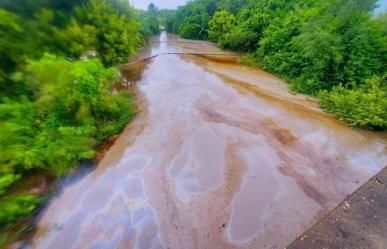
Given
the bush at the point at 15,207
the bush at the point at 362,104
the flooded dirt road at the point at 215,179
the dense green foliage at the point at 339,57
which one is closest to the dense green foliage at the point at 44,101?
the bush at the point at 15,207

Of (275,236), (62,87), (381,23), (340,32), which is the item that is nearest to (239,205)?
(275,236)

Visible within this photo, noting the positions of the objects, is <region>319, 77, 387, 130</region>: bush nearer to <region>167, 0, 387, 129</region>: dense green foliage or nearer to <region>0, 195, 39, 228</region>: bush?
<region>167, 0, 387, 129</region>: dense green foliage

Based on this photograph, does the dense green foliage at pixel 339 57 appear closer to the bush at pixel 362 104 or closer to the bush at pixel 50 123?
the bush at pixel 362 104

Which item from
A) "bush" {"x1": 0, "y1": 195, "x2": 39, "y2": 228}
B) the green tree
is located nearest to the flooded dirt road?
"bush" {"x1": 0, "y1": 195, "x2": 39, "y2": 228}

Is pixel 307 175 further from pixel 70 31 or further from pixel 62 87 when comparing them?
pixel 70 31

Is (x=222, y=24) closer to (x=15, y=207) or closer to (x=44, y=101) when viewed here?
(x=44, y=101)
